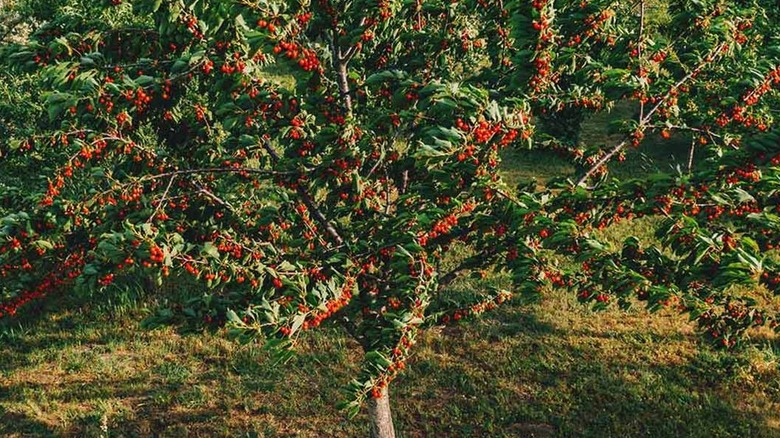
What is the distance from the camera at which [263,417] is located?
783 centimetres

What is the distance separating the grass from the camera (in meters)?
7.56

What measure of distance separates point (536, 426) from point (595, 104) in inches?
168

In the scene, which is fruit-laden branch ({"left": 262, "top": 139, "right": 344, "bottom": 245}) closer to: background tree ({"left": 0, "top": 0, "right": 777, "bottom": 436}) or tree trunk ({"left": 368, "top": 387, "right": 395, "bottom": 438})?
background tree ({"left": 0, "top": 0, "right": 777, "bottom": 436})

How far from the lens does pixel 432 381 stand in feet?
27.7

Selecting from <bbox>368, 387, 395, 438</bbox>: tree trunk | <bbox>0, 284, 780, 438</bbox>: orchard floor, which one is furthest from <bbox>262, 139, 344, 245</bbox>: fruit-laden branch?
<bbox>0, 284, 780, 438</bbox>: orchard floor

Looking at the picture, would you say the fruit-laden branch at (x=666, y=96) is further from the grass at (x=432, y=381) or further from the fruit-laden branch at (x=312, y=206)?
the grass at (x=432, y=381)

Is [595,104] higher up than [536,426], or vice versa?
[595,104]

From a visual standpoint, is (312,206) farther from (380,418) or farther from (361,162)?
(380,418)

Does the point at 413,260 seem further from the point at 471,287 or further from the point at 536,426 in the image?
the point at 471,287

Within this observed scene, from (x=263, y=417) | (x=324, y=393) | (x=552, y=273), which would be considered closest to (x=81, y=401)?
(x=263, y=417)

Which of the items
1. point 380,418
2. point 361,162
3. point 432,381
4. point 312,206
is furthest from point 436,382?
point 361,162

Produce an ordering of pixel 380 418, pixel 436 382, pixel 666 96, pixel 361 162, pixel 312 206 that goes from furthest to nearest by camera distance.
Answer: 1. pixel 436 382
2. pixel 380 418
3. pixel 312 206
4. pixel 666 96
5. pixel 361 162

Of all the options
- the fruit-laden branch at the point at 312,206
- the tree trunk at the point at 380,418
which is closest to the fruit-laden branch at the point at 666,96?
the fruit-laden branch at the point at 312,206

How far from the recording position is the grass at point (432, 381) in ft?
24.8
